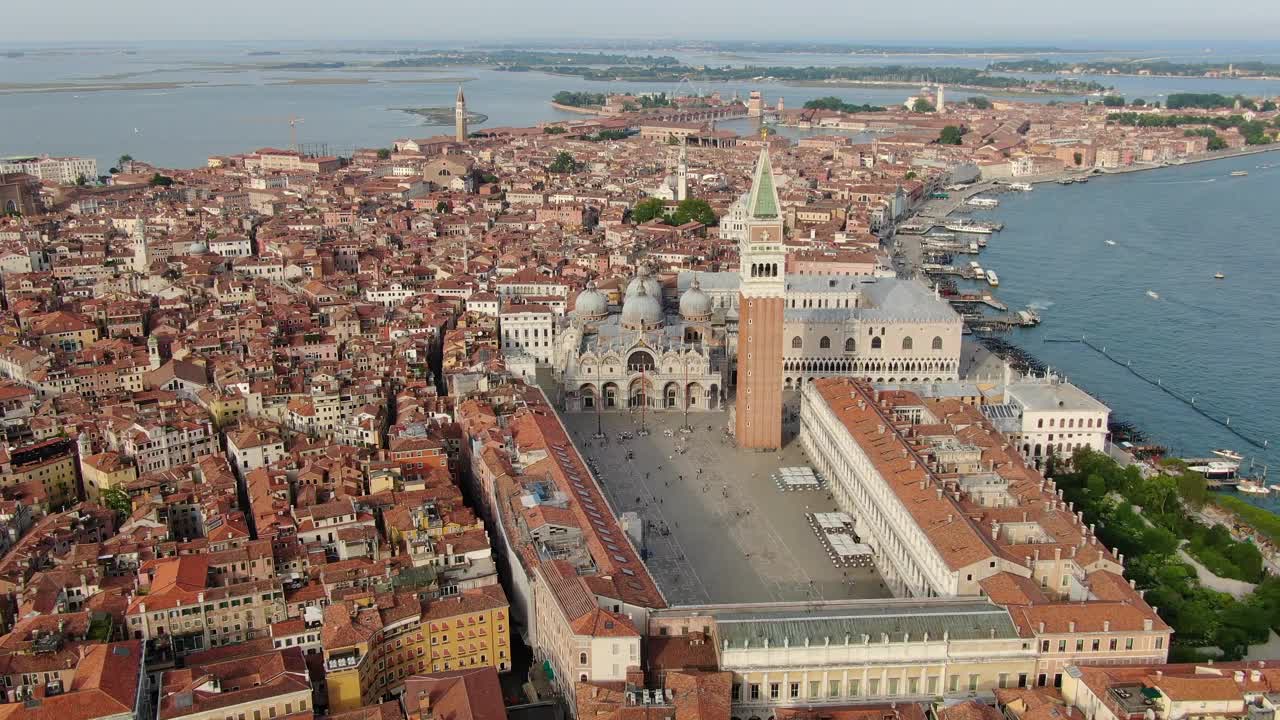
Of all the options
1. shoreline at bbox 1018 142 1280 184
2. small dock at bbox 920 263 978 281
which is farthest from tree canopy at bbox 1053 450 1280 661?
shoreline at bbox 1018 142 1280 184

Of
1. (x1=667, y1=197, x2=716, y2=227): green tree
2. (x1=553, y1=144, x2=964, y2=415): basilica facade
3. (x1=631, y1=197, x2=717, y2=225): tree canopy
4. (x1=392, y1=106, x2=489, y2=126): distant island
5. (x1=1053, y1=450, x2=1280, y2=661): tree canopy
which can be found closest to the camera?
(x1=1053, y1=450, x2=1280, y2=661): tree canopy

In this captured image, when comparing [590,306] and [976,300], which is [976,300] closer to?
[976,300]

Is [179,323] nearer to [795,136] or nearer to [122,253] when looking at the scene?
[122,253]

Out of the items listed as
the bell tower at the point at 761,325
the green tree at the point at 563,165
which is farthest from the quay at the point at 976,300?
the green tree at the point at 563,165

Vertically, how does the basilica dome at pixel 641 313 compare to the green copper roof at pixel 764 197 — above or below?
below

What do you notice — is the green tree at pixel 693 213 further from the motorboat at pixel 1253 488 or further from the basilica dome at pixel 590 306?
the motorboat at pixel 1253 488

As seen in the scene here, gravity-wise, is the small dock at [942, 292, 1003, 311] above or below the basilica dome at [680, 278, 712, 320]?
below

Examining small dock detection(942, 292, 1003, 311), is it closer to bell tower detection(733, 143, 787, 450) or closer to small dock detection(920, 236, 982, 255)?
small dock detection(920, 236, 982, 255)
